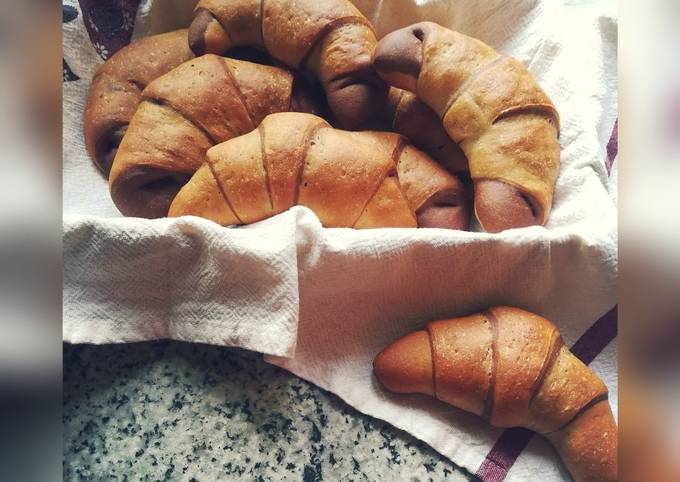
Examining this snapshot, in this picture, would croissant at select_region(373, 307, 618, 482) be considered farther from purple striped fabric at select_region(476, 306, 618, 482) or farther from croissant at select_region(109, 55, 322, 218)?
croissant at select_region(109, 55, 322, 218)

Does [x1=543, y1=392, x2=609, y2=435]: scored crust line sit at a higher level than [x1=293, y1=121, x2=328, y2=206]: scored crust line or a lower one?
lower

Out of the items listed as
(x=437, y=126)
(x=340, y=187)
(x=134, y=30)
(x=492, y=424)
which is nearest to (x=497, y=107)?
(x=437, y=126)

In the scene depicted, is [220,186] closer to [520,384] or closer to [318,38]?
[318,38]

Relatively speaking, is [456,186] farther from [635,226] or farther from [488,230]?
[635,226]

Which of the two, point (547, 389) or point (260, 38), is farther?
point (260, 38)

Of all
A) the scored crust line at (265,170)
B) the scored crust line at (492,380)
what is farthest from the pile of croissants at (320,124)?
the scored crust line at (492,380)

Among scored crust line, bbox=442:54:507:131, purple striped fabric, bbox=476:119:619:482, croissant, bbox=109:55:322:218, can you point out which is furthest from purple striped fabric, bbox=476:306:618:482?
croissant, bbox=109:55:322:218

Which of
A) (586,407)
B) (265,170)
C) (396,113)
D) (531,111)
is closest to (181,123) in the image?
(265,170)
